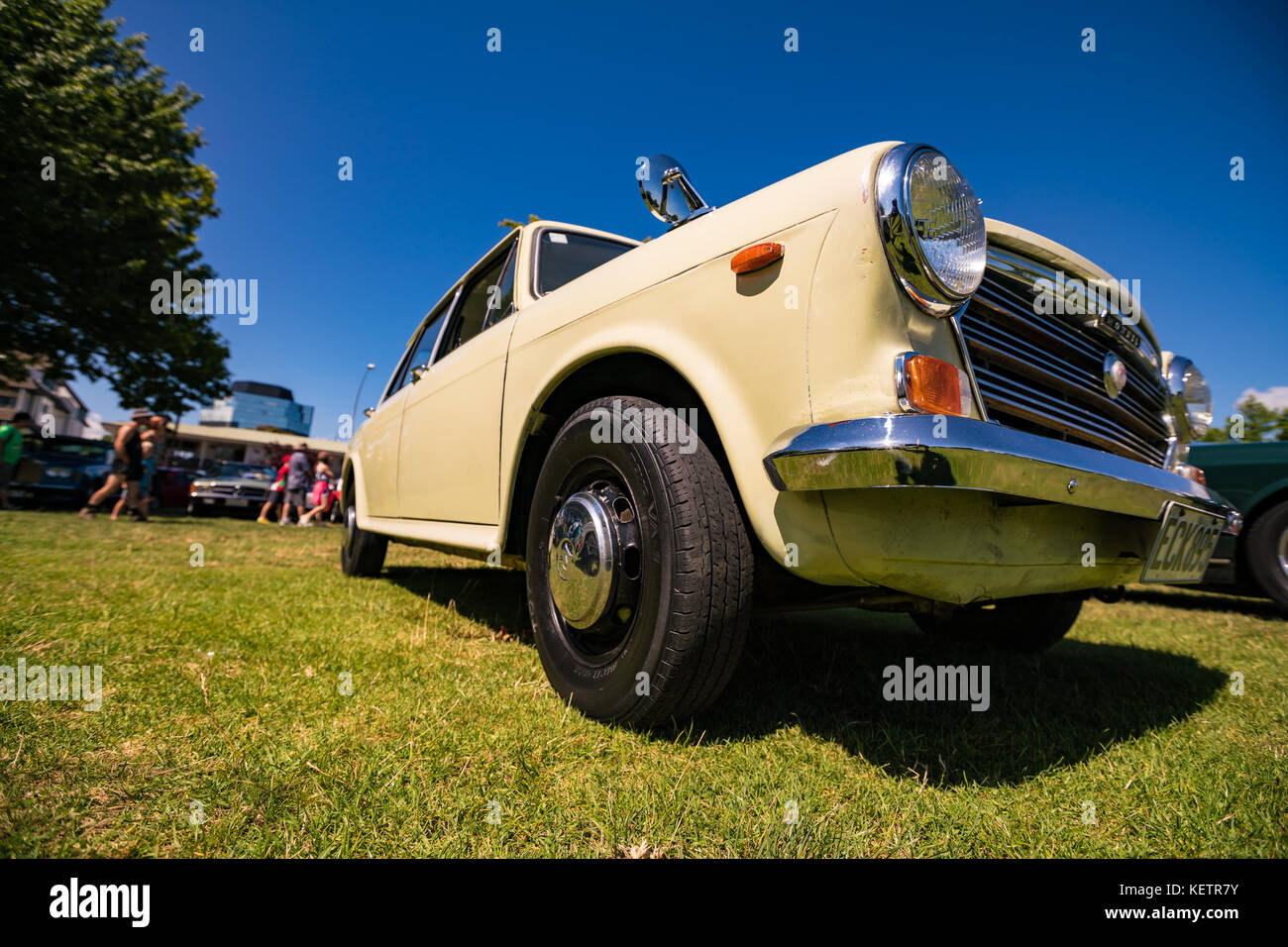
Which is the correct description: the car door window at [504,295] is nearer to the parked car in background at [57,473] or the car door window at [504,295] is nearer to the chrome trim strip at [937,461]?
the chrome trim strip at [937,461]

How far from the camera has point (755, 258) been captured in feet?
4.45

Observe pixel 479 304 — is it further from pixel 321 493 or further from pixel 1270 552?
pixel 321 493

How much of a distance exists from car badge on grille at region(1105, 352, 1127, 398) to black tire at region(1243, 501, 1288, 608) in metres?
3.83

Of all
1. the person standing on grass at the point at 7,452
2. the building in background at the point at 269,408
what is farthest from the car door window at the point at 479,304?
the building in background at the point at 269,408

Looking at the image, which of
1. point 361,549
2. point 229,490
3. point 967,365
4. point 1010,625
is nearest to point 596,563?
point 967,365

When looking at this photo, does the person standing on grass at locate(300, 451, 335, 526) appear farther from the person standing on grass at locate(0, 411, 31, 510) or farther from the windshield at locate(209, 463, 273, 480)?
the person standing on grass at locate(0, 411, 31, 510)

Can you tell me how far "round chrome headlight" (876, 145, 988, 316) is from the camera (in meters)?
1.17

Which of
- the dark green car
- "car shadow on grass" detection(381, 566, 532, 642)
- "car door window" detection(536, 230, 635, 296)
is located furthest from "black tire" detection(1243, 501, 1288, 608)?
"car shadow on grass" detection(381, 566, 532, 642)

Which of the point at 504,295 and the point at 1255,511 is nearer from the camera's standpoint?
the point at 504,295

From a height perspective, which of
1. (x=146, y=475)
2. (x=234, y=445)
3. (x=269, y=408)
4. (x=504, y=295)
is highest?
(x=269, y=408)

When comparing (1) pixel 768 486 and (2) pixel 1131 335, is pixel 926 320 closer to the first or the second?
(1) pixel 768 486

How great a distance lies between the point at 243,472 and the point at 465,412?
571 inches

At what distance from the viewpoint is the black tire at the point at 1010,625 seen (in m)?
2.48
